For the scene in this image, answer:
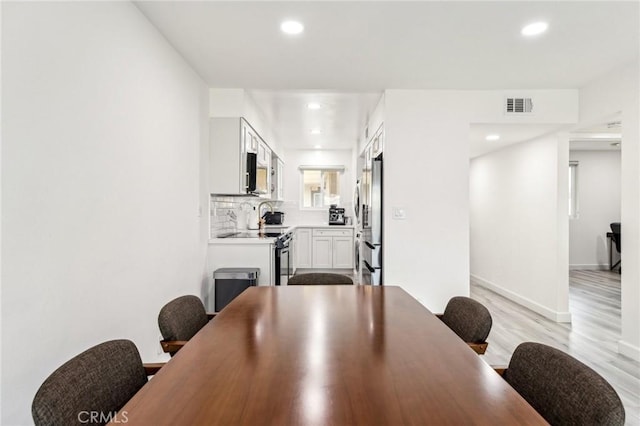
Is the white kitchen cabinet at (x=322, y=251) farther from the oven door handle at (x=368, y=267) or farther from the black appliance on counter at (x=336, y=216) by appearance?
the oven door handle at (x=368, y=267)

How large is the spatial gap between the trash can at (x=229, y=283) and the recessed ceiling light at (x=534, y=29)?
9.78 feet

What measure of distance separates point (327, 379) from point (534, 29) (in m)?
2.66

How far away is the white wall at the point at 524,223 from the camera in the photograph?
154 inches

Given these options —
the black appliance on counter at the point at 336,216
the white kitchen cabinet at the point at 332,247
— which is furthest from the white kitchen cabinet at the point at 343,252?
the black appliance on counter at the point at 336,216

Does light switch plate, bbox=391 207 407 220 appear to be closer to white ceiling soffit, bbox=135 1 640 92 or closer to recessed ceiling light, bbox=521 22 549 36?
white ceiling soffit, bbox=135 1 640 92

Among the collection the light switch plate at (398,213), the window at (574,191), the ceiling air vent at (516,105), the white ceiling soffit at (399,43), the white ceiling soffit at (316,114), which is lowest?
the light switch plate at (398,213)

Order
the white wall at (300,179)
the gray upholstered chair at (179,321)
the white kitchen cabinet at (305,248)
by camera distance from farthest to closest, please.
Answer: the white wall at (300,179), the white kitchen cabinet at (305,248), the gray upholstered chair at (179,321)

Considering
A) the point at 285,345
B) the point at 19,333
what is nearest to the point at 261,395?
the point at 285,345

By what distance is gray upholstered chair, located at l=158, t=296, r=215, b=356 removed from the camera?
4.69ft

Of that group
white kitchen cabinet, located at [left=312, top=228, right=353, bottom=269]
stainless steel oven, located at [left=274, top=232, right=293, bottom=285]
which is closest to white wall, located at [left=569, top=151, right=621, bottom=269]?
white kitchen cabinet, located at [left=312, top=228, right=353, bottom=269]

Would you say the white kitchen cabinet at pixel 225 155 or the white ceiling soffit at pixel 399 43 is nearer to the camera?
the white ceiling soffit at pixel 399 43

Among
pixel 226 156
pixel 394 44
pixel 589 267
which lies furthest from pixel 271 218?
pixel 589 267

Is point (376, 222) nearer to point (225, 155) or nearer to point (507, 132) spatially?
point (225, 155)

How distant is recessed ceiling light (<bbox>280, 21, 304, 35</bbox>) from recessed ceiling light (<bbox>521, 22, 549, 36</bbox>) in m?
1.54
